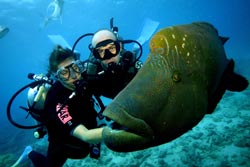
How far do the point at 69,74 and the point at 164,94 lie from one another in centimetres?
339

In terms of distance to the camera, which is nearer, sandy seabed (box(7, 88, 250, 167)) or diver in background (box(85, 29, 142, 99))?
diver in background (box(85, 29, 142, 99))

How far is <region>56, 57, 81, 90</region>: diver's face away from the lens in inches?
173

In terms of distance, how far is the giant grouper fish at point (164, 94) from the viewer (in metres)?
1.32

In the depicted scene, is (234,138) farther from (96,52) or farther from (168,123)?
(168,123)

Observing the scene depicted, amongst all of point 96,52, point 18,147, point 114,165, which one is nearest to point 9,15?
point 18,147

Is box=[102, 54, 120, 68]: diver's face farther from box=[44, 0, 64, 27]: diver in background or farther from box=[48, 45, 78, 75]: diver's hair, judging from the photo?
box=[44, 0, 64, 27]: diver in background

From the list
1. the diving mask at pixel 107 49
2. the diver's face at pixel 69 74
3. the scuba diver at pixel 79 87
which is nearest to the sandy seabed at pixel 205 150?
the scuba diver at pixel 79 87

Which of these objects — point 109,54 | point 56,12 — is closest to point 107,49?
point 109,54

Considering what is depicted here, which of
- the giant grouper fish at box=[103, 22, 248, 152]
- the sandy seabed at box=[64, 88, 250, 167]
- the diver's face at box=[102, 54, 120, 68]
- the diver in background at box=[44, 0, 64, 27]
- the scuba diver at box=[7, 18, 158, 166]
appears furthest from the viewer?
the diver in background at box=[44, 0, 64, 27]

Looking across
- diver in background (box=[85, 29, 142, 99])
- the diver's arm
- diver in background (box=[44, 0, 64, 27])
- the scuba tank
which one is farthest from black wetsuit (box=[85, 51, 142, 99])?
diver in background (box=[44, 0, 64, 27])

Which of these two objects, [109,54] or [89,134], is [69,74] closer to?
[109,54]

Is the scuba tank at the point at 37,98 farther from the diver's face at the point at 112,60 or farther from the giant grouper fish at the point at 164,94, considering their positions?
the giant grouper fish at the point at 164,94

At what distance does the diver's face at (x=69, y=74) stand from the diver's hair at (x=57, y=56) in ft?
0.77

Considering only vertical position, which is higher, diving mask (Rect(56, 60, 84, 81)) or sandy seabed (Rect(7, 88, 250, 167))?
diving mask (Rect(56, 60, 84, 81))
